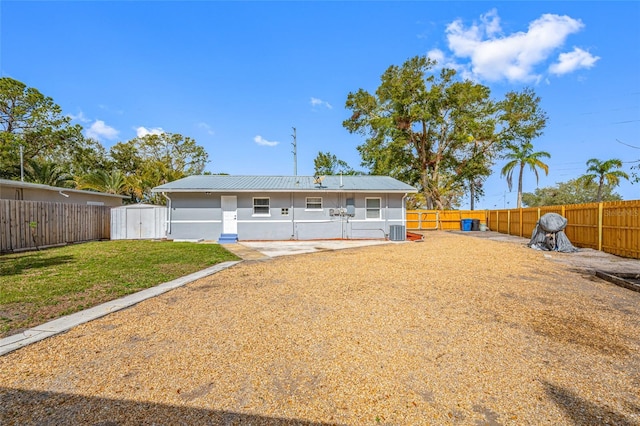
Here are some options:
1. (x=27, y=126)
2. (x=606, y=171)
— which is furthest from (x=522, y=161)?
(x=27, y=126)

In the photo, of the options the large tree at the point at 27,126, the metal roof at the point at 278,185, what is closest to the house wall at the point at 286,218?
the metal roof at the point at 278,185

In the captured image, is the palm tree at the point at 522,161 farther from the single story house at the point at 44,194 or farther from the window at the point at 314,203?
the single story house at the point at 44,194

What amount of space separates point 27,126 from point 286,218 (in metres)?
23.3

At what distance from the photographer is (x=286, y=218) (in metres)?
15.8

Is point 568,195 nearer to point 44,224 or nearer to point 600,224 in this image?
point 600,224

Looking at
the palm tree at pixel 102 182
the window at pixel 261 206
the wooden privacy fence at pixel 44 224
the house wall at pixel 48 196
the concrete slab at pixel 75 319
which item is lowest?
the concrete slab at pixel 75 319

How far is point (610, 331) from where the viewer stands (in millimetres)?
3699

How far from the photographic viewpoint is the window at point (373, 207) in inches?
638

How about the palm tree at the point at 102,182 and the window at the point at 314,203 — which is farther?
the palm tree at the point at 102,182

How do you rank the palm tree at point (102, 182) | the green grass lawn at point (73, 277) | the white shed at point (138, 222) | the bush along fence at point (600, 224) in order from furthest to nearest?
Result: the palm tree at point (102, 182)
the white shed at point (138, 222)
the bush along fence at point (600, 224)
the green grass lawn at point (73, 277)

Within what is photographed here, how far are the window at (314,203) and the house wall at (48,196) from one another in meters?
12.8

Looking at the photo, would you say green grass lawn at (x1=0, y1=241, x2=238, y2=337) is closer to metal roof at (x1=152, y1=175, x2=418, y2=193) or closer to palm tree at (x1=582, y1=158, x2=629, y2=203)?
metal roof at (x1=152, y1=175, x2=418, y2=193)

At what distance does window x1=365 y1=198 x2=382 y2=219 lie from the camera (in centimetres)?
1620

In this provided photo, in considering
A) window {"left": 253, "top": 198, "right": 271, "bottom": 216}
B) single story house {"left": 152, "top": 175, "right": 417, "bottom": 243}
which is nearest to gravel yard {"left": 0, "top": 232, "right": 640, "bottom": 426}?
single story house {"left": 152, "top": 175, "right": 417, "bottom": 243}
